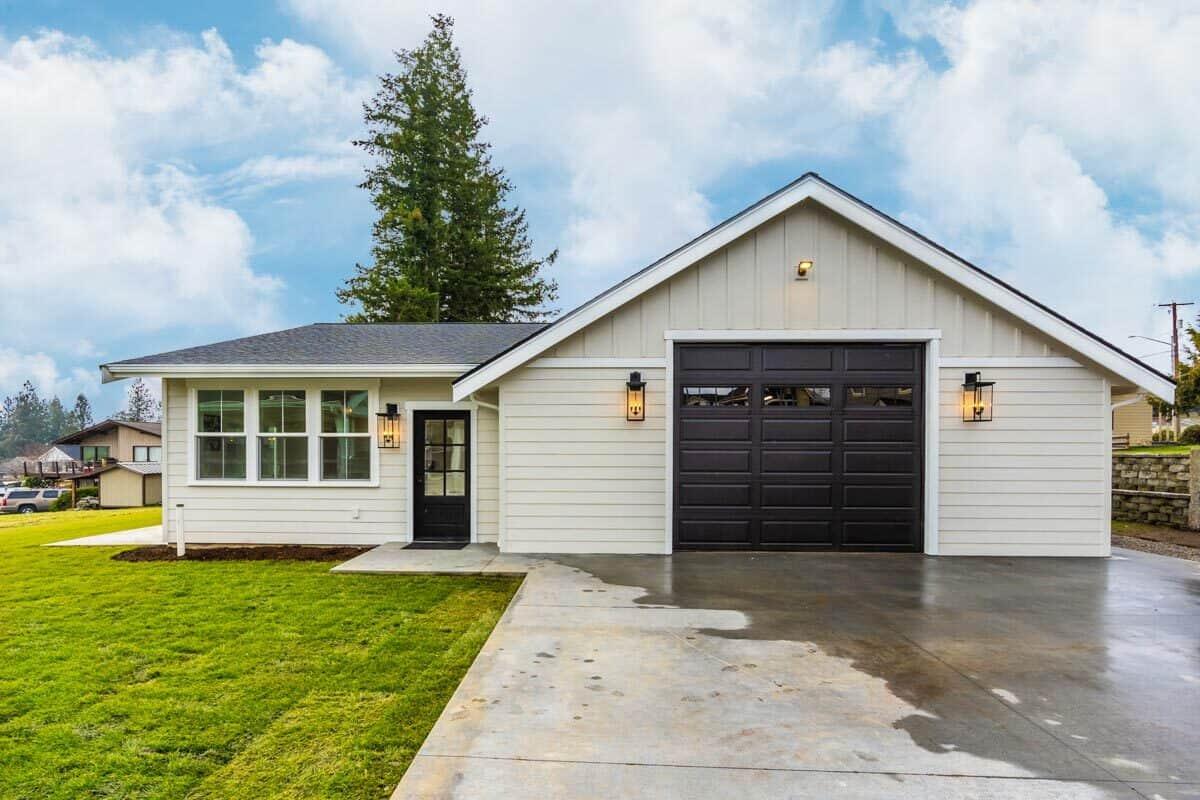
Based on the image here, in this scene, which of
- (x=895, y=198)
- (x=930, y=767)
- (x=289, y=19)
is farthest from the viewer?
(x=895, y=198)

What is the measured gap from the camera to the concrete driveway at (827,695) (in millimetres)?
2213

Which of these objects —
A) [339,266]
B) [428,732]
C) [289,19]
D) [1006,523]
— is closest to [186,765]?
[428,732]

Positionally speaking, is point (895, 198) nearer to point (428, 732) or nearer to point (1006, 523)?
point (1006, 523)

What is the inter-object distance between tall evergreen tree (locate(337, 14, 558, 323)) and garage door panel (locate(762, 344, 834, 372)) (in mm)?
15081

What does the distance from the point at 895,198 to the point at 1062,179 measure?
1185cm

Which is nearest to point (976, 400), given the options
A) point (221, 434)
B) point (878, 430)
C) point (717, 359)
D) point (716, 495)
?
point (878, 430)

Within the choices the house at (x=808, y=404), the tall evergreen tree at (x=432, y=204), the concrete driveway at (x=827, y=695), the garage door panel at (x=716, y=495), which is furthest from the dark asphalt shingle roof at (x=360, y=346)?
the tall evergreen tree at (x=432, y=204)

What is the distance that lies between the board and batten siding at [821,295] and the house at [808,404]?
2cm

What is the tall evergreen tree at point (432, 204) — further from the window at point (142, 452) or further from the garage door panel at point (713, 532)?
the window at point (142, 452)

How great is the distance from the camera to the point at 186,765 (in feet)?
8.32

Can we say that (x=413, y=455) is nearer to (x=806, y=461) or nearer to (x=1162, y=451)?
(x=806, y=461)

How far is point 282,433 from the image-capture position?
7922mm

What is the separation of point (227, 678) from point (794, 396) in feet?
19.6

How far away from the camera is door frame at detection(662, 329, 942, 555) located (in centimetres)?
650
